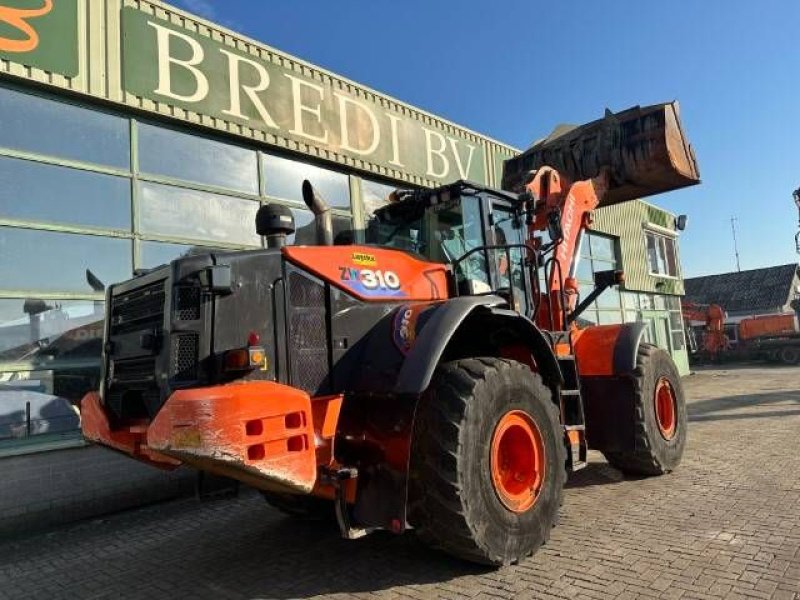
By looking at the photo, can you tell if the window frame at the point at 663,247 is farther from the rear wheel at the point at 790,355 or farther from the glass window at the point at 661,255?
the rear wheel at the point at 790,355

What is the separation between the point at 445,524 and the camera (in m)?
Result: 3.60

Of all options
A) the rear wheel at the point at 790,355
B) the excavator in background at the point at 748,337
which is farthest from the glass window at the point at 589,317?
the rear wheel at the point at 790,355

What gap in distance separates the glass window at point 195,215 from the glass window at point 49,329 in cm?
121

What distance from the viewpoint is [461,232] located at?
523 cm

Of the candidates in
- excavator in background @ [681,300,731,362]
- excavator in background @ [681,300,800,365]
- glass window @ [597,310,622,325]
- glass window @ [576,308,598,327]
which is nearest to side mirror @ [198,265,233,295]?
glass window @ [576,308,598,327]

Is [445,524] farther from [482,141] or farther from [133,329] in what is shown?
[482,141]

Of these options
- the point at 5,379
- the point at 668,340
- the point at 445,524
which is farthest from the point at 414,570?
the point at 668,340

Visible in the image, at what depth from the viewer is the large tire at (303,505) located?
190 inches

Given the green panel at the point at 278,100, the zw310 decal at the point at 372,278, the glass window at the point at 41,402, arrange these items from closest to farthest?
the zw310 decal at the point at 372,278, the glass window at the point at 41,402, the green panel at the point at 278,100

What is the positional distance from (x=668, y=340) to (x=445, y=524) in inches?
746

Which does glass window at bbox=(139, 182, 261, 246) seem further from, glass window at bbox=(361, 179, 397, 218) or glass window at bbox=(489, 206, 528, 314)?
glass window at bbox=(489, 206, 528, 314)

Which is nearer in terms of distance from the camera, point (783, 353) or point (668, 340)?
point (668, 340)

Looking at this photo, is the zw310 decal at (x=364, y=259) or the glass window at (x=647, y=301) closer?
the zw310 decal at (x=364, y=259)

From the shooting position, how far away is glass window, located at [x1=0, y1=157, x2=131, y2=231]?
6.15m
